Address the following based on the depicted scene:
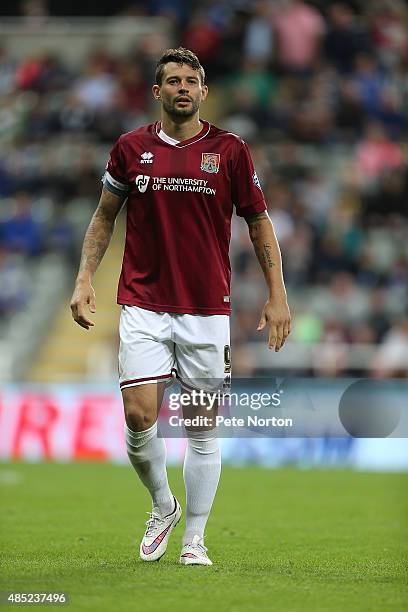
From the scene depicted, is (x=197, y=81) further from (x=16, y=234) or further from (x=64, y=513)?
(x=16, y=234)

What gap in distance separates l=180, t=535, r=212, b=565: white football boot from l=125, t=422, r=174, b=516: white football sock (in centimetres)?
29

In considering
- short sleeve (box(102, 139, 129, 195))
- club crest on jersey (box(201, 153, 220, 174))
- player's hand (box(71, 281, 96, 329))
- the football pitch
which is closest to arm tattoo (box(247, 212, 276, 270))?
club crest on jersey (box(201, 153, 220, 174))

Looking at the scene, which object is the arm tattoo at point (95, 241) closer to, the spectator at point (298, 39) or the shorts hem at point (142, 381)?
the shorts hem at point (142, 381)

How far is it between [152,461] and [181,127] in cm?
179

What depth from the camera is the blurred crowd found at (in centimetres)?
1814

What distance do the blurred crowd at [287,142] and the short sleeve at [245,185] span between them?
998cm

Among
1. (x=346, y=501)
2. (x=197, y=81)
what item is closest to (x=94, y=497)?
(x=346, y=501)

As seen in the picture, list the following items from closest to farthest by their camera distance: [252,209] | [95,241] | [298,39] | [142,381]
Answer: [142,381] → [252,209] → [95,241] → [298,39]

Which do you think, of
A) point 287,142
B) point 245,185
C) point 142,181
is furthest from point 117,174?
point 287,142

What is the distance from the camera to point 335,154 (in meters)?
20.2

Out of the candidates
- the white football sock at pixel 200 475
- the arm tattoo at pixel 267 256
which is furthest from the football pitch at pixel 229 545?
the arm tattoo at pixel 267 256

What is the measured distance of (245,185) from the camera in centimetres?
715

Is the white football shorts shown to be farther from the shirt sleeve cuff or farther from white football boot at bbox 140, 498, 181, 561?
white football boot at bbox 140, 498, 181, 561

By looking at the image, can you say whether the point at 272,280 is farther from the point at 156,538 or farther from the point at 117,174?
the point at 156,538
